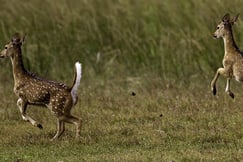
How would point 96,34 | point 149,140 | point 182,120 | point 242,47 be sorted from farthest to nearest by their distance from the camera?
point 96,34 → point 242,47 → point 182,120 → point 149,140

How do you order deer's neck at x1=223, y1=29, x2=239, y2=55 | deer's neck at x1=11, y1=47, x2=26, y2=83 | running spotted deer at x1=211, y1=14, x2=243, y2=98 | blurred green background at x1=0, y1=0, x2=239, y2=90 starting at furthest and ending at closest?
blurred green background at x1=0, y1=0, x2=239, y2=90 < deer's neck at x1=223, y1=29, x2=239, y2=55 < running spotted deer at x1=211, y1=14, x2=243, y2=98 < deer's neck at x1=11, y1=47, x2=26, y2=83

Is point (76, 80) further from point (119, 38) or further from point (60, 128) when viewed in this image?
point (119, 38)

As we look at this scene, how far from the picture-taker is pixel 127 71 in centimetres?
1605

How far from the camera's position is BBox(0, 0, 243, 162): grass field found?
1152 centimetres

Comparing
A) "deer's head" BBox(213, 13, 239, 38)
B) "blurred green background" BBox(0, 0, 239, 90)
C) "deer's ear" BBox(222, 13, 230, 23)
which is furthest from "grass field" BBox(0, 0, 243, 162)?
"deer's ear" BBox(222, 13, 230, 23)

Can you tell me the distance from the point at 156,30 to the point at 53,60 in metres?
1.81

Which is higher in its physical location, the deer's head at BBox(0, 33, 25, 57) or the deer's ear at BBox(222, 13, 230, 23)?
the deer's ear at BBox(222, 13, 230, 23)

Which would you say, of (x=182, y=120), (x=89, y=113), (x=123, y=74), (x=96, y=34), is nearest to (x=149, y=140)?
(x=182, y=120)

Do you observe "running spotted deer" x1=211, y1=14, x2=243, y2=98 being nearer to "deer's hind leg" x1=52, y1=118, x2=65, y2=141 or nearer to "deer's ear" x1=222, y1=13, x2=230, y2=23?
"deer's ear" x1=222, y1=13, x2=230, y2=23

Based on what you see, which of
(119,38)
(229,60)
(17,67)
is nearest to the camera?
(17,67)

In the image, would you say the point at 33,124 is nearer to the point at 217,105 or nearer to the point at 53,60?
the point at 217,105

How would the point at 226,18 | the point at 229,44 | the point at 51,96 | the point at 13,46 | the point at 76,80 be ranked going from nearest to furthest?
the point at 76,80 → the point at 51,96 → the point at 13,46 → the point at 229,44 → the point at 226,18

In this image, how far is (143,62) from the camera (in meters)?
16.3

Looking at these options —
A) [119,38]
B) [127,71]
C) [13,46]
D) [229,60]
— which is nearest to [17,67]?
[13,46]
